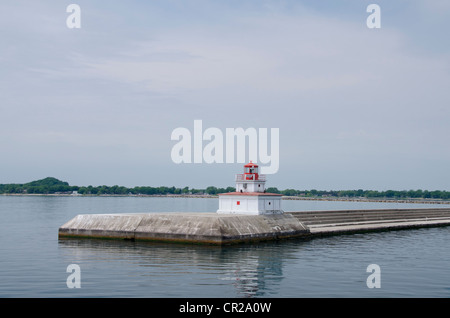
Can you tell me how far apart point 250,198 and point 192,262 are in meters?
16.9

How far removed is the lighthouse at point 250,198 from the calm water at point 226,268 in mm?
5011

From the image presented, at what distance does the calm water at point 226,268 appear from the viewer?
26.8 metres

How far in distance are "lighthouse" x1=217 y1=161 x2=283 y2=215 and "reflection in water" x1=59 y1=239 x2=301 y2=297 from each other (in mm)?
5425

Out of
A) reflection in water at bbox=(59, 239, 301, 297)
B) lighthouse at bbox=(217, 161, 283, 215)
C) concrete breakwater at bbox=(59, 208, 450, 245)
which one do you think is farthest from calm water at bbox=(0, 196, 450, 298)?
lighthouse at bbox=(217, 161, 283, 215)

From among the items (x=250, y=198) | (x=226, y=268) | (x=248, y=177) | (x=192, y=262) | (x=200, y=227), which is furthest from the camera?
(x=248, y=177)

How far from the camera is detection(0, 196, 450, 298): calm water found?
26750mm

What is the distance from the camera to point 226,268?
110 feet

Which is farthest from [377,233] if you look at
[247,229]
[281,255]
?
[281,255]

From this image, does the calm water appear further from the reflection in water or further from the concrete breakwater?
the concrete breakwater

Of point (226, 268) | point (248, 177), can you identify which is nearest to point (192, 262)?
point (226, 268)

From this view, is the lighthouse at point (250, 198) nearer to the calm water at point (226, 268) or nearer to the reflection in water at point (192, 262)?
the calm water at point (226, 268)

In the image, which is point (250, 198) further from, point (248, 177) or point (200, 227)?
point (200, 227)

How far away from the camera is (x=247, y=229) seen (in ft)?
154

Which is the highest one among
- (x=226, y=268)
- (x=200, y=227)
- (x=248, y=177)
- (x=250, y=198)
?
(x=248, y=177)
